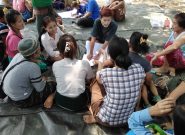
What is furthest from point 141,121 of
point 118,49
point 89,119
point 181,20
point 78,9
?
point 78,9

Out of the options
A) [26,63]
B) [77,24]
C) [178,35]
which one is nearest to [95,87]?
[26,63]

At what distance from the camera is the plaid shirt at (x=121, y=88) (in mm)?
2596

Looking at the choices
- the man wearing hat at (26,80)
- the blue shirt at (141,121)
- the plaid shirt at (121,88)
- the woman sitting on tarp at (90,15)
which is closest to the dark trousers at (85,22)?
the woman sitting on tarp at (90,15)

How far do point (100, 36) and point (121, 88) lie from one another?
1.64 meters

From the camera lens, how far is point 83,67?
3.08 metres

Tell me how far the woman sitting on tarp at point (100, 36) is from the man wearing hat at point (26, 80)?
3.46 ft

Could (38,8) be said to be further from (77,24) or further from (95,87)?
(95,87)

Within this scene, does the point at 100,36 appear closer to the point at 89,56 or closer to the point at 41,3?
the point at 89,56

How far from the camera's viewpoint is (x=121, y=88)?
2.61 m

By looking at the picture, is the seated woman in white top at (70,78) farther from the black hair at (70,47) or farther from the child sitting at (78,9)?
the child sitting at (78,9)

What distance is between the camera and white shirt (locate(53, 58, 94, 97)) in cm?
302

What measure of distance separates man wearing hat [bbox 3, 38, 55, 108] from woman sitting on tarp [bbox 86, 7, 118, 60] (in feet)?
3.46

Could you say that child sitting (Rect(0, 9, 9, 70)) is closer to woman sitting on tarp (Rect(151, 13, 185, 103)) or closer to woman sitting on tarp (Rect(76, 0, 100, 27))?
woman sitting on tarp (Rect(76, 0, 100, 27))

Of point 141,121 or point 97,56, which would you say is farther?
point 97,56
